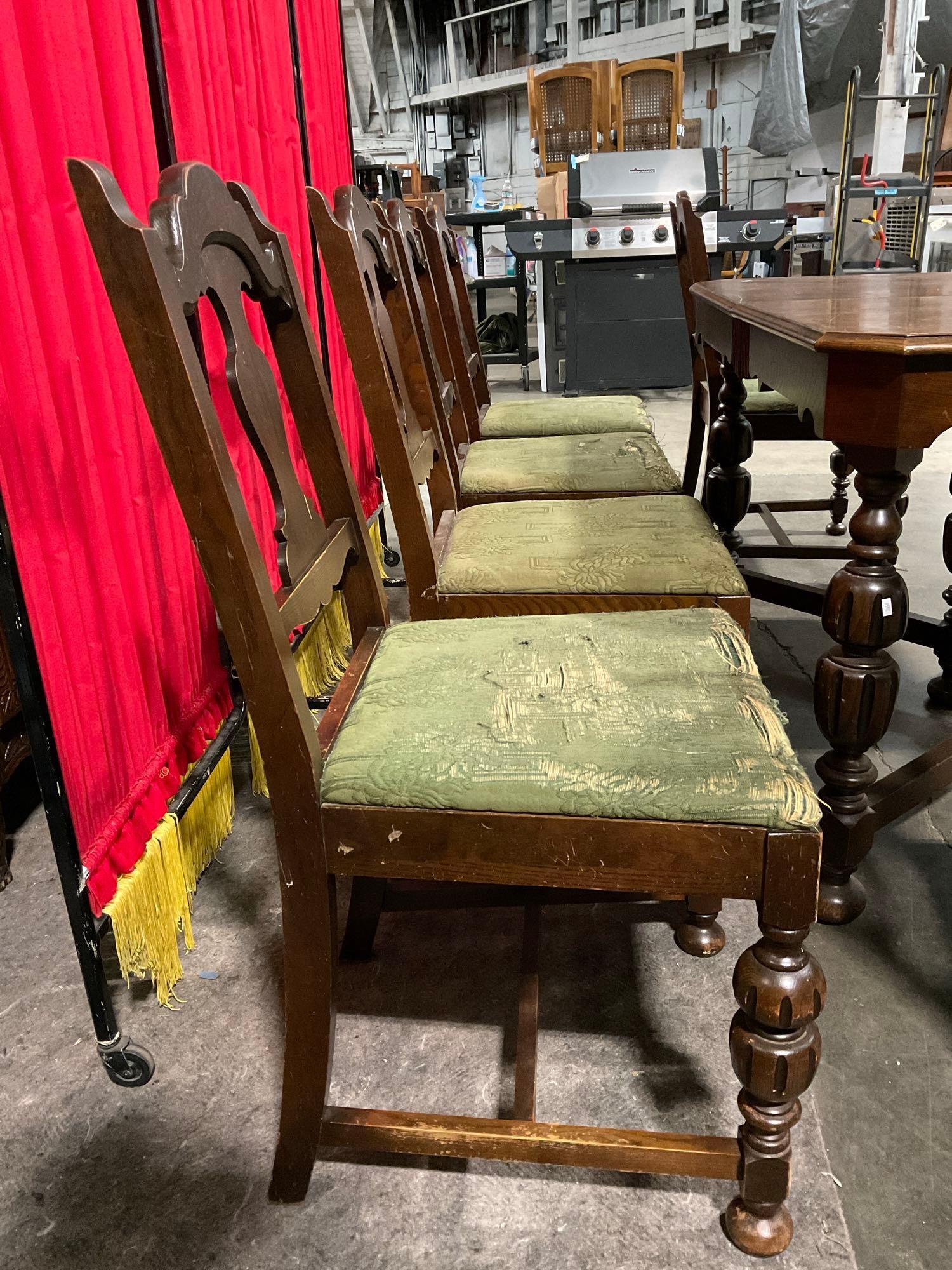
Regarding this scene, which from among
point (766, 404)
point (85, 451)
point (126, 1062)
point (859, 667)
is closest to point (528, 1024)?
point (126, 1062)

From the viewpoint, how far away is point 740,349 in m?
1.55

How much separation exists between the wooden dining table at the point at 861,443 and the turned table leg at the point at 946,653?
271 mm

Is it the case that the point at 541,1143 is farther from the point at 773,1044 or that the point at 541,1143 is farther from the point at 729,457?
the point at 729,457

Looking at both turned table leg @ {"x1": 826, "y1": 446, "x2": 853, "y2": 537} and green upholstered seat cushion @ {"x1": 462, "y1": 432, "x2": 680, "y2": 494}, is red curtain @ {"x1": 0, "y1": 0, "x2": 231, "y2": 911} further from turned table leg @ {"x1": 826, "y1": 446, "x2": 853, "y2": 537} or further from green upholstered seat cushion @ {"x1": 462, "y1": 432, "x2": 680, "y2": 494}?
turned table leg @ {"x1": 826, "y1": 446, "x2": 853, "y2": 537}

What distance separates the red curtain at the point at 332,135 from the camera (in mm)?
2031

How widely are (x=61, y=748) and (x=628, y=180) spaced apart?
468 centimetres

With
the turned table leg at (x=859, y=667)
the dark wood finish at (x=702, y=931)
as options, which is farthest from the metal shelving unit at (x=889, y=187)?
the dark wood finish at (x=702, y=931)

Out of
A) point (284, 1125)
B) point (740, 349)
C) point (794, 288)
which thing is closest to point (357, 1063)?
point (284, 1125)

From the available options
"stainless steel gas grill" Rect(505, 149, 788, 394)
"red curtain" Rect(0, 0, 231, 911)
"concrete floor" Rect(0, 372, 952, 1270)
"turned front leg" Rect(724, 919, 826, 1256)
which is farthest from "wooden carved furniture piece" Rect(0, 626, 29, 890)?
"stainless steel gas grill" Rect(505, 149, 788, 394)

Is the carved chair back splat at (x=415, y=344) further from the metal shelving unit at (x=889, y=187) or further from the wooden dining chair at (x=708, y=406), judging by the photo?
the metal shelving unit at (x=889, y=187)

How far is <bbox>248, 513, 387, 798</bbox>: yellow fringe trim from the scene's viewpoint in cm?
179

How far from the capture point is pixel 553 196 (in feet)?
20.5

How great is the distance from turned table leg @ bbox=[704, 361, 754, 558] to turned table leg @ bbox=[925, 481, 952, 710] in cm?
48

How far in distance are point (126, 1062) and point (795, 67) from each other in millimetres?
9692
